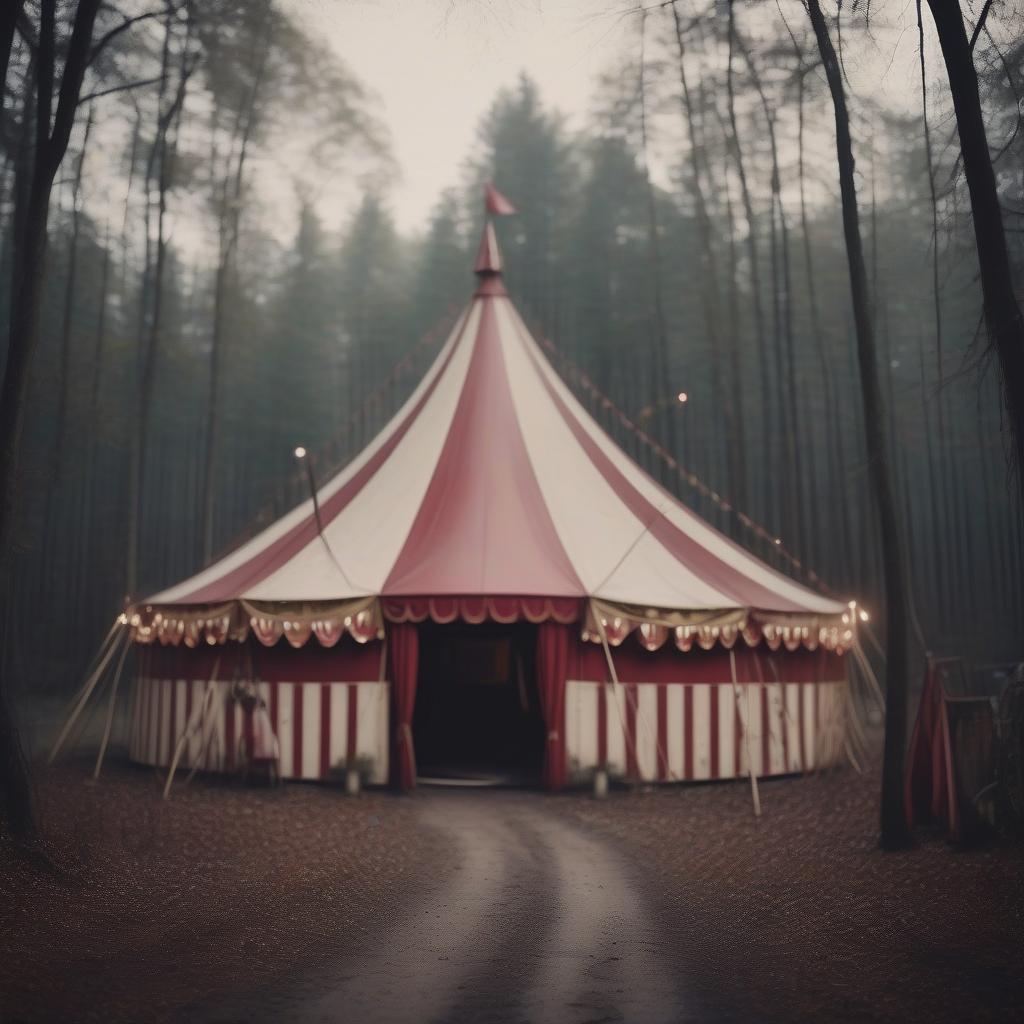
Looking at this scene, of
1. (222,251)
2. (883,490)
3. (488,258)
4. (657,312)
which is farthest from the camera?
(657,312)

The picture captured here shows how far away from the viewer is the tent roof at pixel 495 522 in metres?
9.07

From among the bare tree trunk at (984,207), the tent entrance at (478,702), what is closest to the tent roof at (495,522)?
the tent entrance at (478,702)

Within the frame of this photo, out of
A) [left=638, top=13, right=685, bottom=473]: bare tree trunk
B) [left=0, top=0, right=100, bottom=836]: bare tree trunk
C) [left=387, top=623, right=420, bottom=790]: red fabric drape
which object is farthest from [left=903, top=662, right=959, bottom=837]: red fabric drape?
[left=638, top=13, right=685, bottom=473]: bare tree trunk

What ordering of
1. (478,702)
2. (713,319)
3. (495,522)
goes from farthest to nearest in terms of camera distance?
(713,319), (478,702), (495,522)

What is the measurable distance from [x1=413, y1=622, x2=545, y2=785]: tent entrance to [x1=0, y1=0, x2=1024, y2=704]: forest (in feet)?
8.54

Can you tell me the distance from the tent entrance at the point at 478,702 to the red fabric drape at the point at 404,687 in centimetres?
152

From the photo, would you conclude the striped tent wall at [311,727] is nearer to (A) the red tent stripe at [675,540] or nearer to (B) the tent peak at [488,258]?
(A) the red tent stripe at [675,540]

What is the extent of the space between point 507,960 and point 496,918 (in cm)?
75

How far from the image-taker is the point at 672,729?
9172 mm

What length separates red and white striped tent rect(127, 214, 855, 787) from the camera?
28.9ft

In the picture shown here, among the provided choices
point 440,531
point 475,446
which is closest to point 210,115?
point 475,446

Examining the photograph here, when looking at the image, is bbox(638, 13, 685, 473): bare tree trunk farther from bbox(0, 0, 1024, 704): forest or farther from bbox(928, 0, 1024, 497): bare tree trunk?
bbox(928, 0, 1024, 497): bare tree trunk

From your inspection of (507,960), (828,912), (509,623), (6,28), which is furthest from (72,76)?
(828,912)

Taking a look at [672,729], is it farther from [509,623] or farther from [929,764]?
[929,764]
